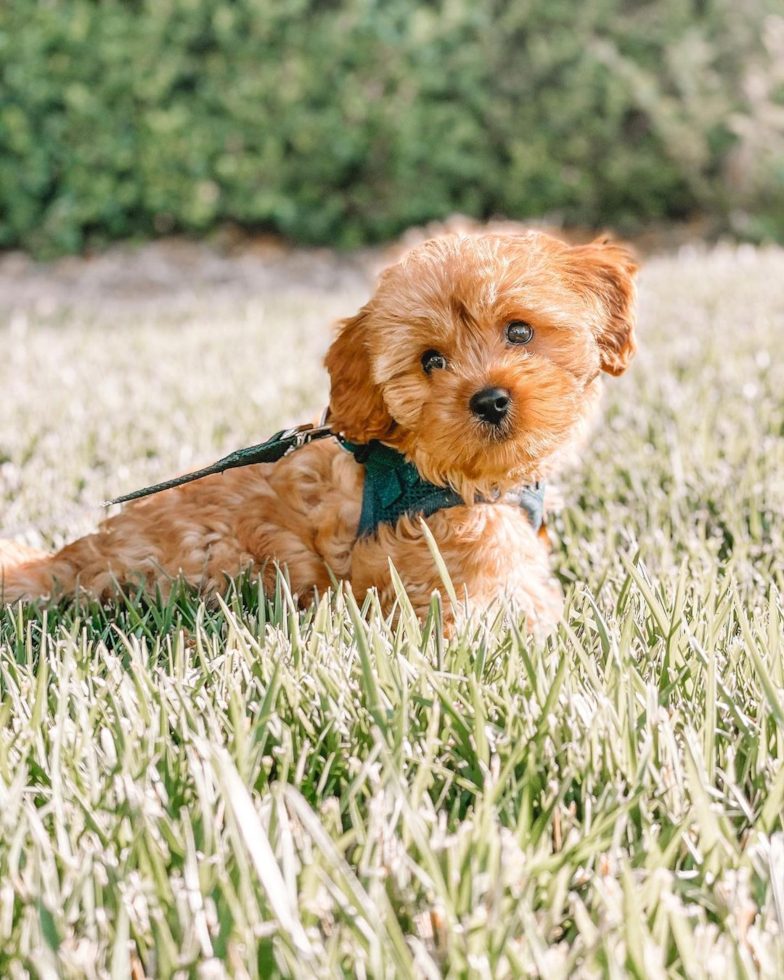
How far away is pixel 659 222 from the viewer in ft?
37.5

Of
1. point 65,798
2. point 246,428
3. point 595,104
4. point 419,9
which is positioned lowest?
point 65,798

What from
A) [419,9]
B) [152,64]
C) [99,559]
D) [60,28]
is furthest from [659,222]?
[99,559]

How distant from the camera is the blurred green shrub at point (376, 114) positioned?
31.5 feet

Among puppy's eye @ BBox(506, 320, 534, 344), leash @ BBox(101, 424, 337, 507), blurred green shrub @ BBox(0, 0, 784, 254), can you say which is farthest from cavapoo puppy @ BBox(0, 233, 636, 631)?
blurred green shrub @ BBox(0, 0, 784, 254)

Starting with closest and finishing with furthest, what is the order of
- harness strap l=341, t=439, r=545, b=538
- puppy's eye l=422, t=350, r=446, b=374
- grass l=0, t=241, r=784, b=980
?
Answer: grass l=0, t=241, r=784, b=980 < puppy's eye l=422, t=350, r=446, b=374 < harness strap l=341, t=439, r=545, b=538

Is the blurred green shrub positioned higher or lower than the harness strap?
higher

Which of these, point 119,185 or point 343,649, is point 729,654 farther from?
point 119,185

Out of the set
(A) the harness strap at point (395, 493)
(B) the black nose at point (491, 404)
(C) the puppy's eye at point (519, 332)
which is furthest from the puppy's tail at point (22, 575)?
(C) the puppy's eye at point (519, 332)

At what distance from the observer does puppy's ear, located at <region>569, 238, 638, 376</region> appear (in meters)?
2.61

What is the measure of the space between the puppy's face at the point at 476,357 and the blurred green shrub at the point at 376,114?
8.13 m

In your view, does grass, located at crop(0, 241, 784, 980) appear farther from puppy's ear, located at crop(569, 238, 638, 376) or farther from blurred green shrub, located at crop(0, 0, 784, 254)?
blurred green shrub, located at crop(0, 0, 784, 254)

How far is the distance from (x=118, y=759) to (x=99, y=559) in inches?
42.1

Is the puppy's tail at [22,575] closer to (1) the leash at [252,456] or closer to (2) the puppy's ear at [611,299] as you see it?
(1) the leash at [252,456]

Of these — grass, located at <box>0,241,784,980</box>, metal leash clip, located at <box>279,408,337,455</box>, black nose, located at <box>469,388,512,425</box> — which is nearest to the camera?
grass, located at <box>0,241,784,980</box>
